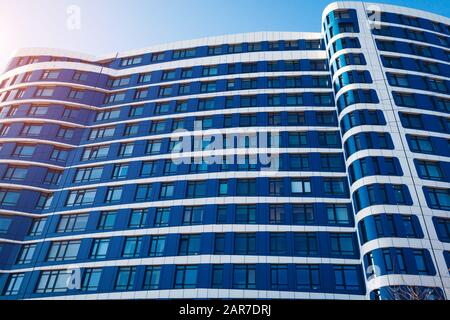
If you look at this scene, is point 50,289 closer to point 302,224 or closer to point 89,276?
point 89,276

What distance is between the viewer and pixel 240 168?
36.7 m

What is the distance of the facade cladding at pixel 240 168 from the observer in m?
30.2

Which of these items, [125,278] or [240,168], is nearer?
[125,278]

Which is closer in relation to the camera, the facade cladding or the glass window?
the facade cladding

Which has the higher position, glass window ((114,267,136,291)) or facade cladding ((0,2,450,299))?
facade cladding ((0,2,450,299))

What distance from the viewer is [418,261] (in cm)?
2778

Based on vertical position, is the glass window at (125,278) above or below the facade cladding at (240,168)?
below

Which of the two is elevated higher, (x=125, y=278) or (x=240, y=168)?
(x=240, y=168)

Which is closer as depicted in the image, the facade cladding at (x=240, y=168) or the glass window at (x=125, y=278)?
the facade cladding at (x=240, y=168)

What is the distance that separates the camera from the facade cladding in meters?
30.2

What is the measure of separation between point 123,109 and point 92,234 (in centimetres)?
1766

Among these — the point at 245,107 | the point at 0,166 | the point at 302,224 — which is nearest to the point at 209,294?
the point at 302,224
